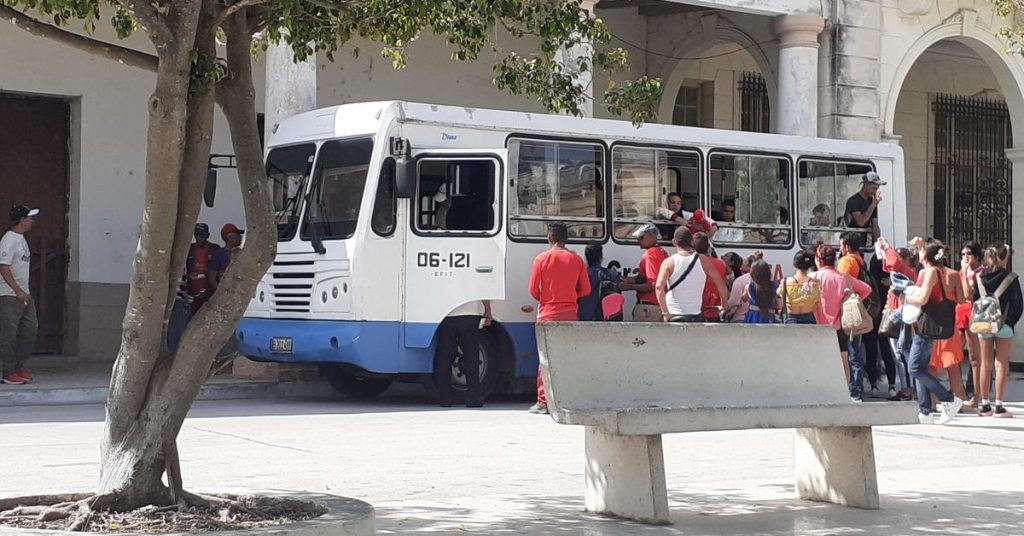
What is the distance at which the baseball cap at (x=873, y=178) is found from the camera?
699 inches

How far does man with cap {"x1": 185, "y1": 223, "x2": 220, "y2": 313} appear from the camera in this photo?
53.9ft

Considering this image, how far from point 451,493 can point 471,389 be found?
597 cm

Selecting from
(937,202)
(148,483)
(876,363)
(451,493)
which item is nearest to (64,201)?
(876,363)

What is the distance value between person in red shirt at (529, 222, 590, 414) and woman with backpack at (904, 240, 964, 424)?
2.97 metres

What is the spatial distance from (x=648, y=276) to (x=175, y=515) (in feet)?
29.6

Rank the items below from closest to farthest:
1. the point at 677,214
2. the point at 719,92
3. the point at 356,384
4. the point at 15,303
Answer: the point at 15,303, the point at 677,214, the point at 356,384, the point at 719,92

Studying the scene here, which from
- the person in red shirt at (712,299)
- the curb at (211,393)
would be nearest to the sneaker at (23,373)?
the curb at (211,393)

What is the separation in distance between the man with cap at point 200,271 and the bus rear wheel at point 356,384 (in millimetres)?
1655

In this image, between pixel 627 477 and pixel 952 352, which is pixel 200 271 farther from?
pixel 627 477

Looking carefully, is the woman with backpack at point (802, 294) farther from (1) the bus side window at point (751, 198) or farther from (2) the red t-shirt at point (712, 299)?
(1) the bus side window at point (751, 198)

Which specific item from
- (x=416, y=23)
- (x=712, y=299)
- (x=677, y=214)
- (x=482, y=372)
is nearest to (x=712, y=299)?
(x=712, y=299)

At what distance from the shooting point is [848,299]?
14.5m

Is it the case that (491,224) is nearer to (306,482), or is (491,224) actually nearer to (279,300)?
(279,300)

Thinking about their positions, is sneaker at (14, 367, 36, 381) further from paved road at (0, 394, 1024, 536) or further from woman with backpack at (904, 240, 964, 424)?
woman with backpack at (904, 240, 964, 424)
